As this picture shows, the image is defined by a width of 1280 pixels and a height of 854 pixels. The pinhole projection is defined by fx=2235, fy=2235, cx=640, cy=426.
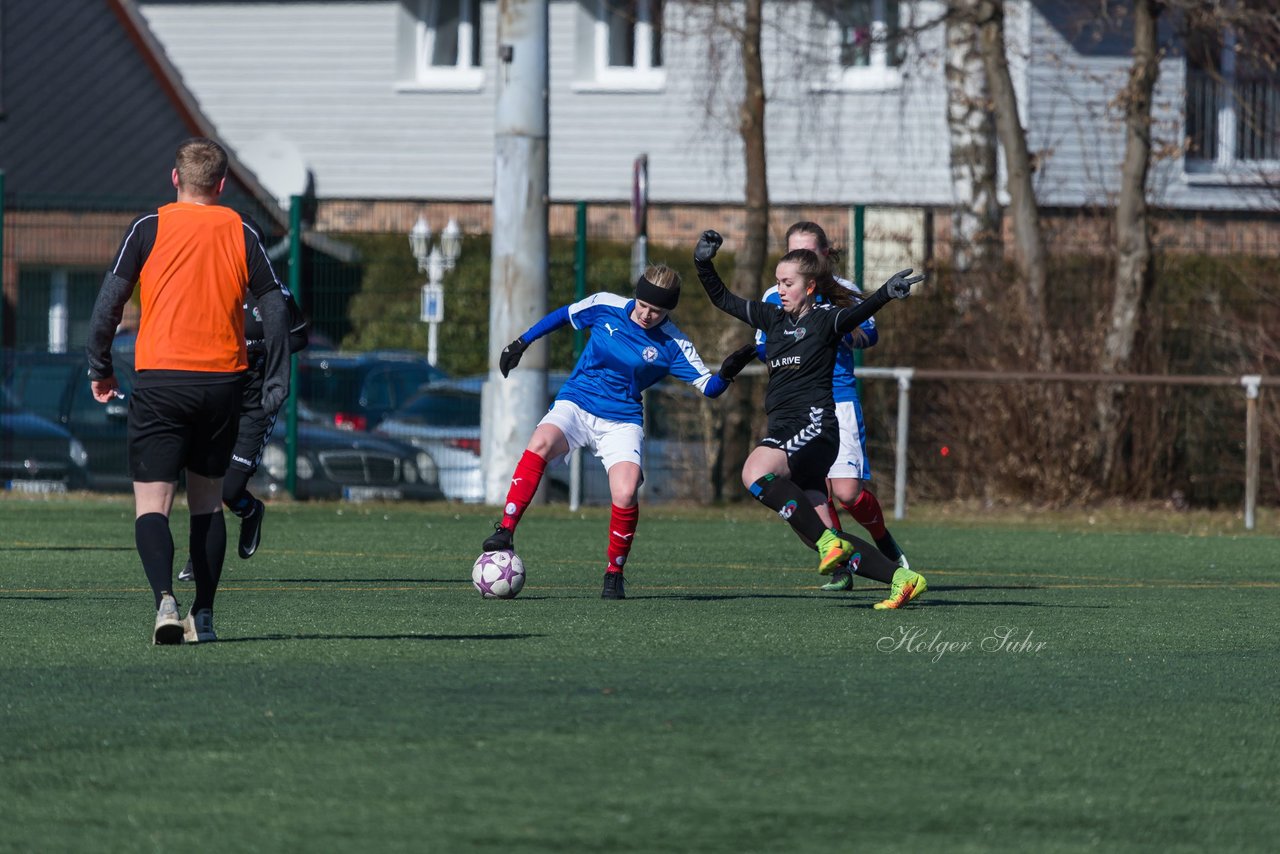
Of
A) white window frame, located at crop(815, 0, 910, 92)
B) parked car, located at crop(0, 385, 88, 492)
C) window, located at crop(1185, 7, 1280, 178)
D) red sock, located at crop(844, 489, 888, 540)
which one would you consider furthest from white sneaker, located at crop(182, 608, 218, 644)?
white window frame, located at crop(815, 0, 910, 92)

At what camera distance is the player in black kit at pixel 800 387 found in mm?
10234

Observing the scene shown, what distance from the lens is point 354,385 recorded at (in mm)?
20547

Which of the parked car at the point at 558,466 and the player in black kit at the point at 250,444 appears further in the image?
the parked car at the point at 558,466

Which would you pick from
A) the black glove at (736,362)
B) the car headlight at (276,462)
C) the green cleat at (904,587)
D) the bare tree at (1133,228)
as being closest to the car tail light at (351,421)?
the car headlight at (276,462)

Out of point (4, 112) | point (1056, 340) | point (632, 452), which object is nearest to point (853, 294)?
point (632, 452)

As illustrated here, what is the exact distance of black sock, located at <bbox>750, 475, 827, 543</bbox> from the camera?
1018 cm

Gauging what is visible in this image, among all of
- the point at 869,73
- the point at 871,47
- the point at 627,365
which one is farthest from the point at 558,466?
the point at 869,73

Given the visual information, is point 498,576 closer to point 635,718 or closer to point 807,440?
point 807,440

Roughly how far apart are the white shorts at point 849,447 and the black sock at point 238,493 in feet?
10.3

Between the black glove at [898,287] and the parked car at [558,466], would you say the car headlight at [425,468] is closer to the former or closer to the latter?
the parked car at [558,466]

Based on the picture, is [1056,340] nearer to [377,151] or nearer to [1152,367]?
[1152,367]

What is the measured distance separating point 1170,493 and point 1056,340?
1.70m

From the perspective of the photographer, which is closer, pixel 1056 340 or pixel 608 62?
pixel 1056 340

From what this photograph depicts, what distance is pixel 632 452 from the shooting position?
11.0 metres
